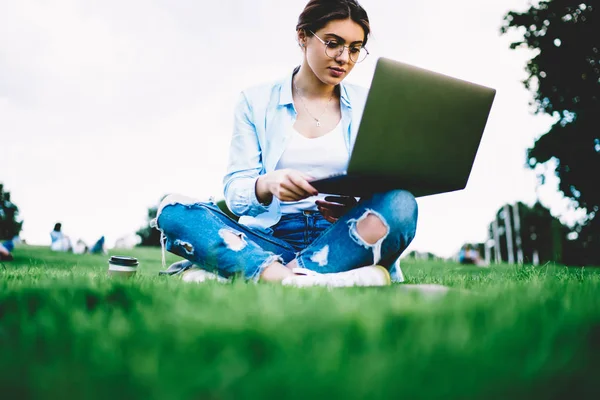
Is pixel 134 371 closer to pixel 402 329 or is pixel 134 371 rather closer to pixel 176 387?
pixel 176 387

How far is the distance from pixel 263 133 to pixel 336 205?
26.0 inches

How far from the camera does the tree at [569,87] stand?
42.4 feet

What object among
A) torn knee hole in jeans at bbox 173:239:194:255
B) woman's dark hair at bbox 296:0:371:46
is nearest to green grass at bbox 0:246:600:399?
torn knee hole in jeans at bbox 173:239:194:255

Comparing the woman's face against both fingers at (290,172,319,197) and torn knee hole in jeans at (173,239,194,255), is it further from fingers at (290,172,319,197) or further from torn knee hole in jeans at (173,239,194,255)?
torn knee hole in jeans at (173,239,194,255)

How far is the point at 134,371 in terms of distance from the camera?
0.84 meters

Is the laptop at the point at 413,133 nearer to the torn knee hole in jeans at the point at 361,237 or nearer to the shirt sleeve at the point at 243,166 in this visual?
the torn knee hole in jeans at the point at 361,237

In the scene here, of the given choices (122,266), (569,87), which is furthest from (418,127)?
(569,87)

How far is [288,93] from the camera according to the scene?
309 cm

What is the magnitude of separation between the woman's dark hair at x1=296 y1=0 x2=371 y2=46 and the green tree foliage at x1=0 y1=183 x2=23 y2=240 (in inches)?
1423

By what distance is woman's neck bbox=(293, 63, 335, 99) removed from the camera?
315 cm

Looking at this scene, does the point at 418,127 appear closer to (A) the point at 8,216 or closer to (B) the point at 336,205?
(B) the point at 336,205

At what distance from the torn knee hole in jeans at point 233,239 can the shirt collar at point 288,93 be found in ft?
3.12

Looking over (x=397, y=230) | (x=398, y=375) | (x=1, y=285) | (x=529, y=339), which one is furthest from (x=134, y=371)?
(x=397, y=230)

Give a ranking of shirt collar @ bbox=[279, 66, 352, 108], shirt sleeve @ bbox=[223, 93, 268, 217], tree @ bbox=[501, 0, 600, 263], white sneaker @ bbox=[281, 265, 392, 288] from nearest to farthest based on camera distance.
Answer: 1. white sneaker @ bbox=[281, 265, 392, 288]
2. shirt sleeve @ bbox=[223, 93, 268, 217]
3. shirt collar @ bbox=[279, 66, 352, 108]
4. tree @ bbox=[501, 0, 600, 263]
